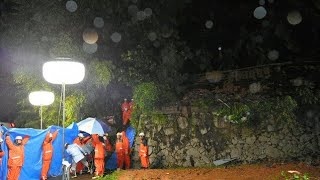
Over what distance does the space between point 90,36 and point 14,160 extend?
7.59 meters

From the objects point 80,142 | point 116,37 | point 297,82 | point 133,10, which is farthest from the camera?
point 116,37

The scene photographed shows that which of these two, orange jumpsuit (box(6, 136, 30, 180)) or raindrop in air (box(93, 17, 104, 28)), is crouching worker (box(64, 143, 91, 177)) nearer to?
orange jumpsuit (box(6, 136, 30, 180))

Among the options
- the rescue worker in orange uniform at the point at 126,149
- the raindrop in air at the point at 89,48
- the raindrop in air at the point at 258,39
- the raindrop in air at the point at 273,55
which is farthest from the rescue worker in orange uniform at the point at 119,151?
the raindrop in air at the point at 273,55

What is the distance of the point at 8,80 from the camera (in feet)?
87.7

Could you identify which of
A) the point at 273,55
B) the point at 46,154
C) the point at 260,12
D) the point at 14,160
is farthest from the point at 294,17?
the point at 14,160

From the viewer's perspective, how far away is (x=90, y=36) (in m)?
17.6

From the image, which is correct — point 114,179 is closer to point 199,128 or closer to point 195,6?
point 199,128

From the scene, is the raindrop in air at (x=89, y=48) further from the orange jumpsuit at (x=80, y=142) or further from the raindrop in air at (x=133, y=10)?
the orange jumpsuit at (x=80, y=142)

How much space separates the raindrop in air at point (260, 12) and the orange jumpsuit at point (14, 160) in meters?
15.2

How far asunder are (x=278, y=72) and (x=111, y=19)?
8749mm

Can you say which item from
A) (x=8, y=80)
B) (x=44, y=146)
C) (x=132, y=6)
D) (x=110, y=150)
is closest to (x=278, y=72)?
(x=132, y=6)

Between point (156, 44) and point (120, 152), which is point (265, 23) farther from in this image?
point (120, 152)

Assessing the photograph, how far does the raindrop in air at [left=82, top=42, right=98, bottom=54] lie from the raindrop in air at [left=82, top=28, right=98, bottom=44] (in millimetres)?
153

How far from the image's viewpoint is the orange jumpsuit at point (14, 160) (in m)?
12.0
